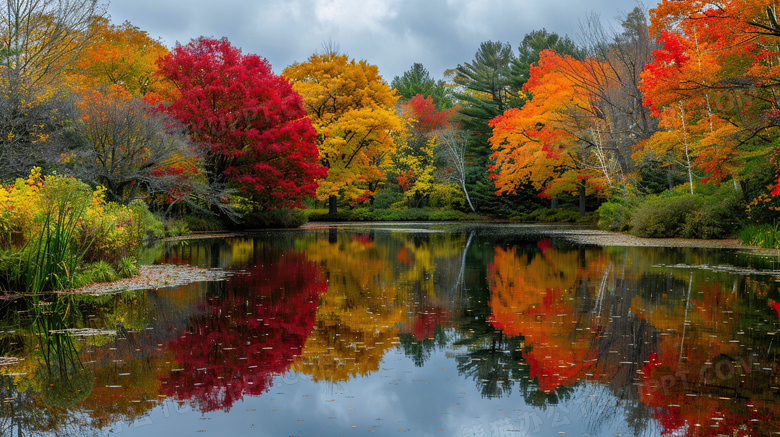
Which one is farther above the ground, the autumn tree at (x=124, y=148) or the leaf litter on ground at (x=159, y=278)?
the autumn tree at (x=124, y=148)

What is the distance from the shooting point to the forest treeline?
62.2ft

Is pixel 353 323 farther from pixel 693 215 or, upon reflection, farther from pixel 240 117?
pixel 240 117

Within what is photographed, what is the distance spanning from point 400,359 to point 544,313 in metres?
3.13

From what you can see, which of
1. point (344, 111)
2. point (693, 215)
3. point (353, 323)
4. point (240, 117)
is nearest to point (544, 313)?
point (353, 323)

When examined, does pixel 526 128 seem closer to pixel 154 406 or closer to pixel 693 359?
pixel 693 359

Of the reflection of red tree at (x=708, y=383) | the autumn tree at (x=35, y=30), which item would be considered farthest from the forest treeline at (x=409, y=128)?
the reflection of red tree at (x=708, y=383)

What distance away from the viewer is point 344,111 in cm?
4200

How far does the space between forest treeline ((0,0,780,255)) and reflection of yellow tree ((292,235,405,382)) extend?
578 centimetres

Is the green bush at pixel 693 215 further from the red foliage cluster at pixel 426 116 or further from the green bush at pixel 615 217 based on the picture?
the red foliage cluster at pixel 426 116

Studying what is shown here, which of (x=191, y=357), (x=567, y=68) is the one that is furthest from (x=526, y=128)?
(x=191, y=357)

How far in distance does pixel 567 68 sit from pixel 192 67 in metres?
18.0

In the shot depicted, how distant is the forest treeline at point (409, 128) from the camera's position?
19.0 meters

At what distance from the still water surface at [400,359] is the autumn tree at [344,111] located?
2836 centimetres

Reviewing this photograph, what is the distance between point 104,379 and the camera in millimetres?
Answer: 5457
